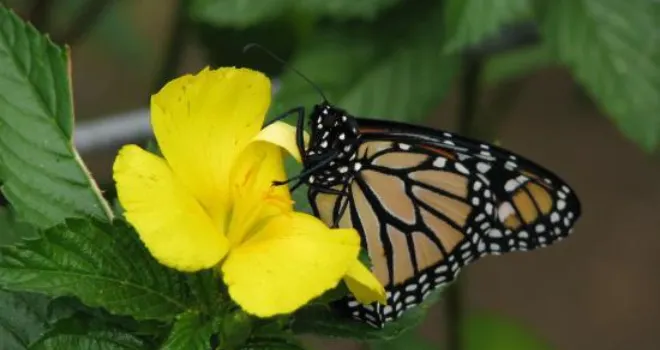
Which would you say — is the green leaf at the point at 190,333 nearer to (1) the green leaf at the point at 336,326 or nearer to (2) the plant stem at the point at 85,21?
(1) the green leaf at the point at 336,326

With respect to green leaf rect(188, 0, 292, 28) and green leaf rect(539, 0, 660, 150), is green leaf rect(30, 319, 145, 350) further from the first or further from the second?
green leaf rect(539, 0, 660, 150)

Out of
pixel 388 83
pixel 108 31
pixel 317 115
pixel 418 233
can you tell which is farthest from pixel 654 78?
pixel 108 31

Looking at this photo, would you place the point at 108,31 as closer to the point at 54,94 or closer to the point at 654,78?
the point at 654,78

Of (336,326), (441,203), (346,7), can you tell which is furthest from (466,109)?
(336,326)

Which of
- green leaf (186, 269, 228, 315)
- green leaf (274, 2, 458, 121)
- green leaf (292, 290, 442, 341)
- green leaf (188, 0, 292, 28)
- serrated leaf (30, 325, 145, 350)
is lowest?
green leaf (292, 290, 442, 341)

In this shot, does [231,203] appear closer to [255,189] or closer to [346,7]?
[255,189]

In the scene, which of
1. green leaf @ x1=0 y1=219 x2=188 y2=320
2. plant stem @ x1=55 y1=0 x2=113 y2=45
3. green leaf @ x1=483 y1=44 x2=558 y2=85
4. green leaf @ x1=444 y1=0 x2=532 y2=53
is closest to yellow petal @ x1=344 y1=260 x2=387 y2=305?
green leaf @ x1=0 y1=219 x2=188 y2=320
